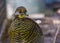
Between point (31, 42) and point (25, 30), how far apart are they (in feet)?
0.17

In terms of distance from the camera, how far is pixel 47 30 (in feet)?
5.09

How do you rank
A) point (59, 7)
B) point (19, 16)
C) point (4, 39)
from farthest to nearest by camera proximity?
point (59, 7) < point (4, 39) < point (19, 16)

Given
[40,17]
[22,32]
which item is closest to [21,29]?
[22,32]

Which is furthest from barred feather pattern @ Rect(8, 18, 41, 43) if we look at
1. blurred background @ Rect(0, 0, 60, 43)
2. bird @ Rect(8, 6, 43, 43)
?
blurred background @ Rect(0, 0, 60, 43)

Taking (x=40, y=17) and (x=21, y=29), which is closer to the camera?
(x=21, y=29)

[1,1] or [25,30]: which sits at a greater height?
[1,1]

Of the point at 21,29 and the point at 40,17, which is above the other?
the point at 40,17

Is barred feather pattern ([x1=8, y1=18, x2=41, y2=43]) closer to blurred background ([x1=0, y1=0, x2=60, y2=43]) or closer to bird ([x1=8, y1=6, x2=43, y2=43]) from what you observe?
bird ([x1=8, y1=6, x2=43, y2=43])

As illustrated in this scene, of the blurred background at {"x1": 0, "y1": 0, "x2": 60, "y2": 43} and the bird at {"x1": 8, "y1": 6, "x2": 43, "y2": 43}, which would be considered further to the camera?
→ the blurred background at {"x1": 0, "y1": 0, "x2": 60, "y2": 43}

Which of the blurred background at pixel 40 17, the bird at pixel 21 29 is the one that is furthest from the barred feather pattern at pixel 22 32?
the blurred background at pixel 40 17

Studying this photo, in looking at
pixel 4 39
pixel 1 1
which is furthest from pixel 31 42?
pixel 1 1

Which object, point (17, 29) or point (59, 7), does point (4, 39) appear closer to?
point (17, 29)

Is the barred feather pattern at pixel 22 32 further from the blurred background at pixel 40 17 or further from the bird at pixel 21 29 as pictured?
the blurred background at pixel 40 17

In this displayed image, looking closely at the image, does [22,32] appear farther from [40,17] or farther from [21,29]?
[40,17]
